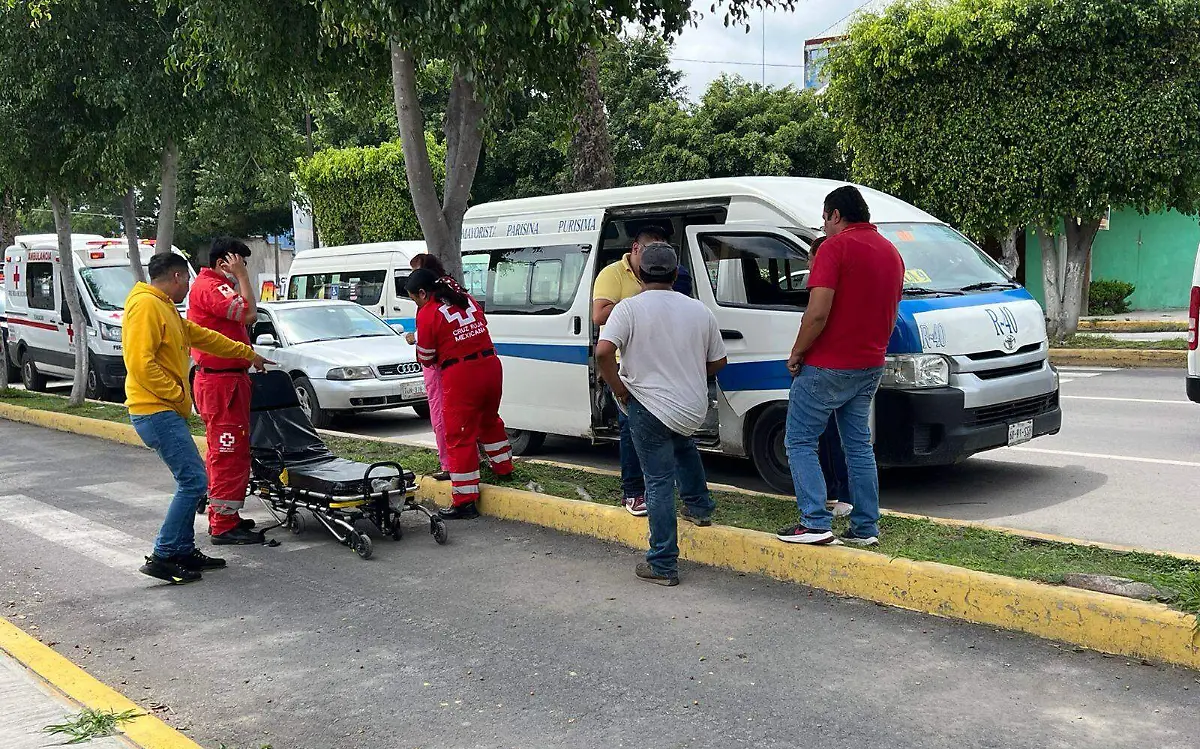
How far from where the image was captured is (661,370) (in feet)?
17.7

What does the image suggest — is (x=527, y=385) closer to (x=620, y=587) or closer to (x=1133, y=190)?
(x=620, y=587)

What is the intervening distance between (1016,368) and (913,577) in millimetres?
2639

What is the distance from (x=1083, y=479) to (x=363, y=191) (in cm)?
2419

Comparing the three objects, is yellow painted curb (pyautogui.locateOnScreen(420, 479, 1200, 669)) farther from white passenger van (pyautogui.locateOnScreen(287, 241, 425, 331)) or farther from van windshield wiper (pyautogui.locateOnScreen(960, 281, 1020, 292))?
white passenger van (pyautogui.locateOnScreen(287, 241, 425, 331))

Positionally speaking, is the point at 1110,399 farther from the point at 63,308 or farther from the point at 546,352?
the point at 63,308

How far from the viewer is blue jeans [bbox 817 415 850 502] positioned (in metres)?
6.56

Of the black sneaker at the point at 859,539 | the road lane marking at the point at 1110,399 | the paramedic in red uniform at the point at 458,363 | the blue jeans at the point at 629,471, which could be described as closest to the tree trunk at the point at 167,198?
the paramedic in red uniform at the point at 458,363

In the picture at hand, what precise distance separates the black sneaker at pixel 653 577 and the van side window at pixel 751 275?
249 cm

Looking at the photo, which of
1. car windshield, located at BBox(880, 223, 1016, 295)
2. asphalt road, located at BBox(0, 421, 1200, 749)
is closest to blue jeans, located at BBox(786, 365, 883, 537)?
asphalt road, located at BBox(0, 421, 1200, 749)

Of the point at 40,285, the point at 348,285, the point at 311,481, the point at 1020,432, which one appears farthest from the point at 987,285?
the point at 40,285

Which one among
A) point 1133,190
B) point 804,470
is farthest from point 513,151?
point 804,470

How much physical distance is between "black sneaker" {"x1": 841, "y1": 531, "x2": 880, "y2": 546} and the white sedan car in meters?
7.06

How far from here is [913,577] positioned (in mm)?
5066

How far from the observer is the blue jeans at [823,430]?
5.55 meters
